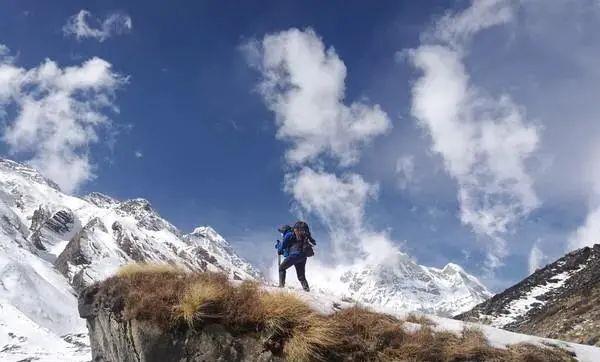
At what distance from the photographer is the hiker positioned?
17469 mm

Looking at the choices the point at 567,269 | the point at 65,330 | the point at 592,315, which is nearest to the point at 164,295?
the point at 592,315

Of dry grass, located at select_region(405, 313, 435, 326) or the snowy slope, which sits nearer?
the snowy slope

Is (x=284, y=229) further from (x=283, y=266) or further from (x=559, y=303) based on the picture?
(x=559, y=303)

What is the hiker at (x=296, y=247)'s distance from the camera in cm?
1747

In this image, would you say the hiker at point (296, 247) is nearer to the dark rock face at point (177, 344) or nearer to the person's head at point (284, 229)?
the person's head at point (284, 229)

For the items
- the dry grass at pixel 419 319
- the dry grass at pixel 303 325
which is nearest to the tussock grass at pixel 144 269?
the dry grass at pixel 303 325

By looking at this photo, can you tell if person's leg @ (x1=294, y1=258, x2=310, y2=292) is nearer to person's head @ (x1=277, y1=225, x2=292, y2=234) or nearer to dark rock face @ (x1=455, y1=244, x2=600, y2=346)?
person's head @ (x1=277, y1=225, x2=292, y2=234)

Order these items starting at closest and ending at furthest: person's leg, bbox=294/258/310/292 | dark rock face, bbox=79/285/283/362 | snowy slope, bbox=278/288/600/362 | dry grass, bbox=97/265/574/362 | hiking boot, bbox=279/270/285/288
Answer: dry grass, bbox=97/265/574/362 < dark rock face, bbox=79/285/283/362 < snowy slope, bbox=278/288/600/362 < hiking boot, bbox=279/270/285/288 < person's leg, bbox=294/258/310/292

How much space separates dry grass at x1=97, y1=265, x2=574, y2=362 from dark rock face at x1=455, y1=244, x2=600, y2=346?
461cm

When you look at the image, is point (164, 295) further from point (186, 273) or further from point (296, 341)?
point (296, 341)

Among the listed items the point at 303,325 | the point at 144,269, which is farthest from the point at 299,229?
the point at 303,325

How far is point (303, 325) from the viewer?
1159 centimetres

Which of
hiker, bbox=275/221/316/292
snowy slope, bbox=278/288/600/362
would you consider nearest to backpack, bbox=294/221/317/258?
hiker, bbox=275/221/316/292

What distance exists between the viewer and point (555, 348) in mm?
12445
